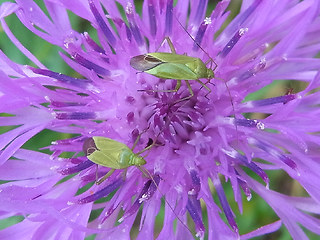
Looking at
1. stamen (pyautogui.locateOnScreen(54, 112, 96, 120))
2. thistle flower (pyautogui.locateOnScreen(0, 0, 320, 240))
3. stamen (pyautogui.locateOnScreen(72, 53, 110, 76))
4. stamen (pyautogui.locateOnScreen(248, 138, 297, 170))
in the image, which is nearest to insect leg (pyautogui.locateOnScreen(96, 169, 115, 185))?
thistle flower (pyautogui.locateOnScreen(0, 0, 320, 240))

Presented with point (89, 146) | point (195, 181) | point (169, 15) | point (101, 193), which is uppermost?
point (169, 15)

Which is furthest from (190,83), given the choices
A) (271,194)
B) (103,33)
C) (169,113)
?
(271,194)

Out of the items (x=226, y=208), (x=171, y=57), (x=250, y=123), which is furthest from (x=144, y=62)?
(x=226, y=208)

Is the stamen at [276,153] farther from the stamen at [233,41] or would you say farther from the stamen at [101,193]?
the stamen at [101,193]

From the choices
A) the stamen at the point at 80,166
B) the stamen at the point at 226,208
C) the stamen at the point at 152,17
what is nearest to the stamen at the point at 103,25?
the stamen at the point at 152,17

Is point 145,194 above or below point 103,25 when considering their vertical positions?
below

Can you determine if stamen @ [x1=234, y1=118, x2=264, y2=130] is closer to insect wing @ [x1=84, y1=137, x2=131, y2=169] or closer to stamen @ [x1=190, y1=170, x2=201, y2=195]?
stamen @ [x1=190, y1=170, x2=201, y2=195]

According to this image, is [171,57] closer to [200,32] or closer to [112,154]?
[200,32]
